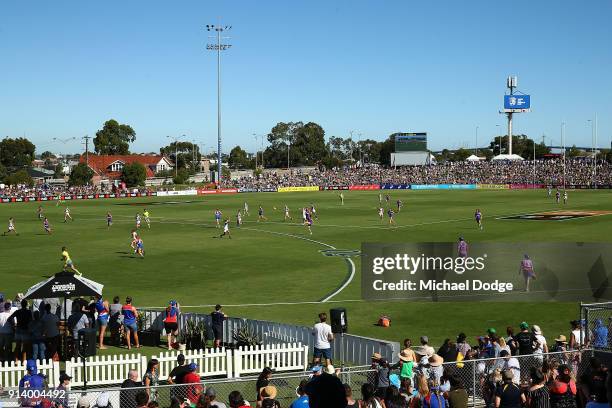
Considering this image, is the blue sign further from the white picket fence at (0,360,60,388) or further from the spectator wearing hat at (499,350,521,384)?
the white picket fence at (0,360,60,388)

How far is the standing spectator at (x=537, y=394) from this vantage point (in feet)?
37.4

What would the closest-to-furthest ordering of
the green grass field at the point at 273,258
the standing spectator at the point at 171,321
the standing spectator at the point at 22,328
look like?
1. the standing spectator at the point at 22,328
2. the standing spectator at the point at 171,321
3. the green grass field at the point at 273,258

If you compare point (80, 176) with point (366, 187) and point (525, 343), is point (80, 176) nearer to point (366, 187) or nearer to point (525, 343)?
point (366, 187)

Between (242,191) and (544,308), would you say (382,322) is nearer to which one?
(544,308)

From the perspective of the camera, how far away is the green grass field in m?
25.5

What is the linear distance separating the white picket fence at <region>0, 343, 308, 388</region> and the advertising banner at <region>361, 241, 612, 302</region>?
3913 millimetres

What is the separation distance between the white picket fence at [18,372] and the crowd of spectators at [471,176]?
112 metres

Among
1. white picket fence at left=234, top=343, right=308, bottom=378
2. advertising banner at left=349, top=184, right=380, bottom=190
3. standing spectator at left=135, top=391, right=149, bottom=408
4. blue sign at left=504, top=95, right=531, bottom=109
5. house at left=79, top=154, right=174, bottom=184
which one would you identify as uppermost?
blue sign at left=504, top=95, right=531, bottom=109

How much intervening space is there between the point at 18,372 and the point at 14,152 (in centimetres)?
18939

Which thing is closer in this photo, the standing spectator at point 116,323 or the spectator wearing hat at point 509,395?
the spectator wearing hat at point 509,395

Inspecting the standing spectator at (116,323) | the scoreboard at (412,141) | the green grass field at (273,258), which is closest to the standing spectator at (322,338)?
the green grass field at (273,258)

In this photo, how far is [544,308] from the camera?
2603cm

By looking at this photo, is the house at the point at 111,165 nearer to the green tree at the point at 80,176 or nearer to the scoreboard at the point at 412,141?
the green tree at the point at 80,176

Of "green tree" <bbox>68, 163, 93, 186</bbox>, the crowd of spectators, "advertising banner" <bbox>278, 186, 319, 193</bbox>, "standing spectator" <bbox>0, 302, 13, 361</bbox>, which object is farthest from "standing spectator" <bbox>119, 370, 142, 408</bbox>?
"green tree" <bbox>68, 163, 93, 186</bbox>
